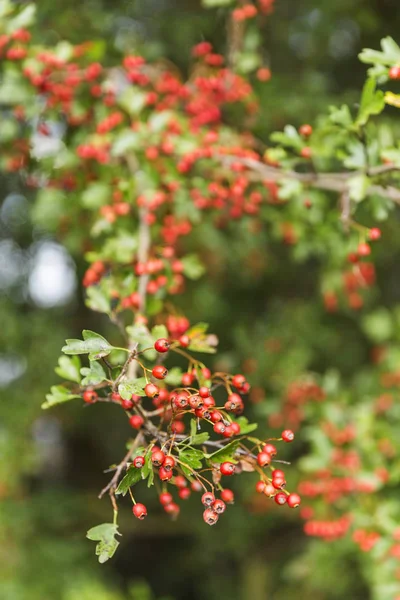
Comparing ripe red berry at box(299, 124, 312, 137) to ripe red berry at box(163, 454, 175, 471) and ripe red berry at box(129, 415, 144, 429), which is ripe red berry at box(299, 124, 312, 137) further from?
ripe red berry at box(163, 454, 175, 471)

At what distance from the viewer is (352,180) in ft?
6.40

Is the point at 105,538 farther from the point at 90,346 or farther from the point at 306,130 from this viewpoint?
the point at 306,130

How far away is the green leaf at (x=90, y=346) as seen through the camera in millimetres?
1361

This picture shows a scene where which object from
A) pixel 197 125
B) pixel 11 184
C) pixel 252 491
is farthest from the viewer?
pixel 11 184

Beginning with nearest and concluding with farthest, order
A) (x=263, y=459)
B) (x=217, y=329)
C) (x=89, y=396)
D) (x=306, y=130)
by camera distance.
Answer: (x=263, y=459), (x=89, y=396), (x=306, y=130), (x=217, y=329)

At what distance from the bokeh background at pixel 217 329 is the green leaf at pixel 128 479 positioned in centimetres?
184

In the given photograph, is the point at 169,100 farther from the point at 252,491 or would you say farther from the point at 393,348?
the point at 252,491

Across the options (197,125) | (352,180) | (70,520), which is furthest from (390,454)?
(70,520)

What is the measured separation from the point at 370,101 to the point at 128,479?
4.54 feet

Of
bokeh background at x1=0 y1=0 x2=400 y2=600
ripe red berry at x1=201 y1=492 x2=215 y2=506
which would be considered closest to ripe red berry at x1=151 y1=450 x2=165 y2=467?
ripe red berry at x1=201 y1=492 x2=215 y2=506

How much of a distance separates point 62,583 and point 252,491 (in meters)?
1.64

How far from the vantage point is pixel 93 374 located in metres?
1.53

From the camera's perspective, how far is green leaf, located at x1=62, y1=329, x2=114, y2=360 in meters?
1.36

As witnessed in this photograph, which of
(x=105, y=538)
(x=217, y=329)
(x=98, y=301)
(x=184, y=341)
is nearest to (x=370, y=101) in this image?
(x=184, y=341)
